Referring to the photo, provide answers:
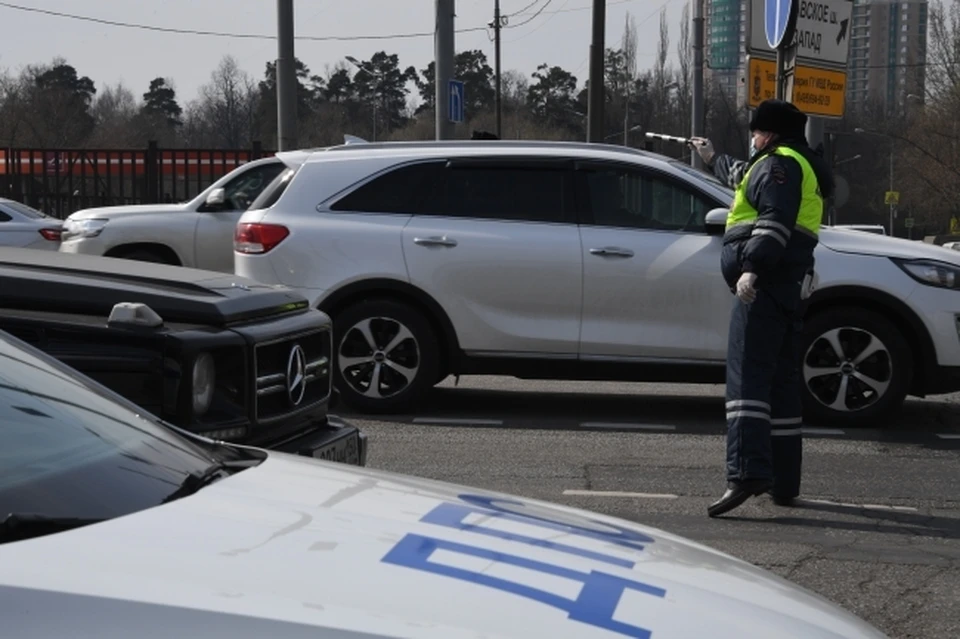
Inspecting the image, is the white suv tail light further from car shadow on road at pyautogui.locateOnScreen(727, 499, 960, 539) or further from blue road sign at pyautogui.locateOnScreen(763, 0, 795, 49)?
car shadow on road at pyautogui.locateOnScreen(727, 499, 960, 539)

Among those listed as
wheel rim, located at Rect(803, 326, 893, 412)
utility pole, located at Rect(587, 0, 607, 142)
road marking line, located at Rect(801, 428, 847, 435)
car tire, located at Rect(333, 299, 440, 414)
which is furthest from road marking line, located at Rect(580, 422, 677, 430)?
utility pole, located at Rect(587, 0, 607, 142)

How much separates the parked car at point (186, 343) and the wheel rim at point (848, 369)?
14.1 feet

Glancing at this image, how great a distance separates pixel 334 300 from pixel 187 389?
15.2 feet

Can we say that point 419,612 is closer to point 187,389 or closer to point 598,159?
point 187,389

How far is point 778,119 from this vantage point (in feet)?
20.6

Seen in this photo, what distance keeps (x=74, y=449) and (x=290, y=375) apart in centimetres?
227

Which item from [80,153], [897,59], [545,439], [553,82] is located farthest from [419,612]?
[897,59]

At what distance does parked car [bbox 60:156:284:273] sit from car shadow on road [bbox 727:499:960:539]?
8320 mm

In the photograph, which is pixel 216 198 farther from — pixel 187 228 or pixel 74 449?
pixel 74 449

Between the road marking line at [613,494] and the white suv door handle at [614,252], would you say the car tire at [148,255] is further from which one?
the road marking line at [613,494]

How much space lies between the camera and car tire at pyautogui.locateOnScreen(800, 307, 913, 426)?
27.8ft

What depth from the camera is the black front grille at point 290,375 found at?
4.69 metres

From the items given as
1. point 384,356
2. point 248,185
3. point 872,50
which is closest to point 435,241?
point 384,356

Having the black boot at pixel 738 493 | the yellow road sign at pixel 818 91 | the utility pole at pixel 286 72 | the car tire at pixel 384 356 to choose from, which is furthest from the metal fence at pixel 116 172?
the black boot at pixel 738 493
